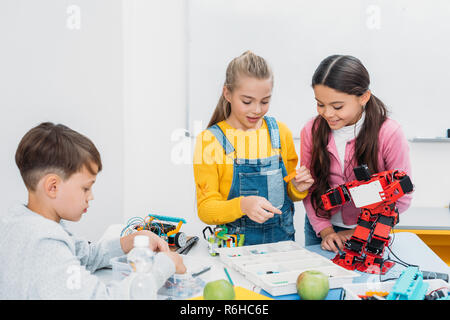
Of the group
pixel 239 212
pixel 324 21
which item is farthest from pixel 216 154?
pixel 324 21

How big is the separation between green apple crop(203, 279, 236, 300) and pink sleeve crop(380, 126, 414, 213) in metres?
0.86

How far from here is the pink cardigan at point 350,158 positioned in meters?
1.49

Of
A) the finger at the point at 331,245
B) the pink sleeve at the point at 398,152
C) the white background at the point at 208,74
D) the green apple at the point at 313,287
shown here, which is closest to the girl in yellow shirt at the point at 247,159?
the finger at the point at 331,245

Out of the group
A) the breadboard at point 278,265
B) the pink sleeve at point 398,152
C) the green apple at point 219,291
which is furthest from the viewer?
the pink sleeve at point 398,152

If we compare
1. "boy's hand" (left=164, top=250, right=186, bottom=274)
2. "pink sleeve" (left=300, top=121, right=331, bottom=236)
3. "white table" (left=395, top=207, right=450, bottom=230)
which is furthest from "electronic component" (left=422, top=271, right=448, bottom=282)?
"white table" (left=395, top=207, right=450, bottom=230)

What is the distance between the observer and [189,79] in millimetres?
2705

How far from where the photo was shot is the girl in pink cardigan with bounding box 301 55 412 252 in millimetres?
1455

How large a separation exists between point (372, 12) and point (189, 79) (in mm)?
1274

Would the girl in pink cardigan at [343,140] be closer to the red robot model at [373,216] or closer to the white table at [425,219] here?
the red robot model at [373,216]

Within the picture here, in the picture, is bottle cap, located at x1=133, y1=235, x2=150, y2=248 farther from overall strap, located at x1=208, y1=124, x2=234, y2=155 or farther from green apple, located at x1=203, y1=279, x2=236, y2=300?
overall strap, located at x1=208, y1=124, x2=234, y2=155

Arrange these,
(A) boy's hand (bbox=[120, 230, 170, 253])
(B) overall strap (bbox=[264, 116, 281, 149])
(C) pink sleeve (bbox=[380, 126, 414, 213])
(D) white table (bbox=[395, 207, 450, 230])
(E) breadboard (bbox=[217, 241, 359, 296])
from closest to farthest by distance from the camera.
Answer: (E) breadboard (bbox=[217, 241, 359, 296]) → (A) boy's hand (bbox=[120, 230, 170, 253]) → (C) pink sleeve (bbox=[380, 126, 414, 213]) → (B) overall strap (bbox=[264, 116, 281, 149]) → (D) white table (bbox=[395, 207, 450, 230])

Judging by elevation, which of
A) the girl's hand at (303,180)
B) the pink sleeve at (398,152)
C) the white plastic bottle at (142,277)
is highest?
the pink sleeve at (398,152)

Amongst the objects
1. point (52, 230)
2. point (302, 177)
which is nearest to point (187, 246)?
point (302, 177)

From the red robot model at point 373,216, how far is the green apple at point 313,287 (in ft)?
0.92
